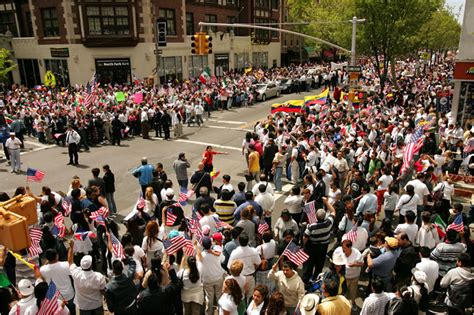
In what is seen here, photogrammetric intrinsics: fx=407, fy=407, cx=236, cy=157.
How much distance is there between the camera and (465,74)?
1798cm

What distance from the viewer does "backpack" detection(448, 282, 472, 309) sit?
19.7 feet

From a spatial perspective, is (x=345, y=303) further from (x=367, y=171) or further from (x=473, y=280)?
(x=367, y=171)

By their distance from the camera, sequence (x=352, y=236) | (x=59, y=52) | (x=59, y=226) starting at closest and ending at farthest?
(x=352, y=236)
(x=59, y=226)
(x=59, y=52)

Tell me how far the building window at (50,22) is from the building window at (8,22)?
5118mm

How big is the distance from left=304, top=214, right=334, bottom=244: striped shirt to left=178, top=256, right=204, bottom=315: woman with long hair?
7.44 feet

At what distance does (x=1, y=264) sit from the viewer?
7348mm

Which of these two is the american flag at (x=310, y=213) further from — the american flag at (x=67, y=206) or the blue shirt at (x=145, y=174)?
the american flag at (x=67, y=206)

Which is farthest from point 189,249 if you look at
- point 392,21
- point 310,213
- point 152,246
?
point 392,21

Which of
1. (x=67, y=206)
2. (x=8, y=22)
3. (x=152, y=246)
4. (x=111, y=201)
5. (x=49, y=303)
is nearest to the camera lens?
(x=49, y=303)

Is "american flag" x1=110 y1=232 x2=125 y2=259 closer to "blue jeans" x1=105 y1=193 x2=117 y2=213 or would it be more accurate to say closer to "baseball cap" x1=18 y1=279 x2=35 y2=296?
"baseball cap" x1=18 y1=279 x2=35 y2=296

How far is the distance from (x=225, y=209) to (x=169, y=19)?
33317 millimetres

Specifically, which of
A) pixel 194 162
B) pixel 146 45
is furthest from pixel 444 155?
pixel 146 45

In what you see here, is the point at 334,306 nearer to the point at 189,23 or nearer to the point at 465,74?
the point at 465,74

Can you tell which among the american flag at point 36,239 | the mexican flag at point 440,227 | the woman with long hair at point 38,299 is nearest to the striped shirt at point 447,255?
the mexican flag at point 440,227
